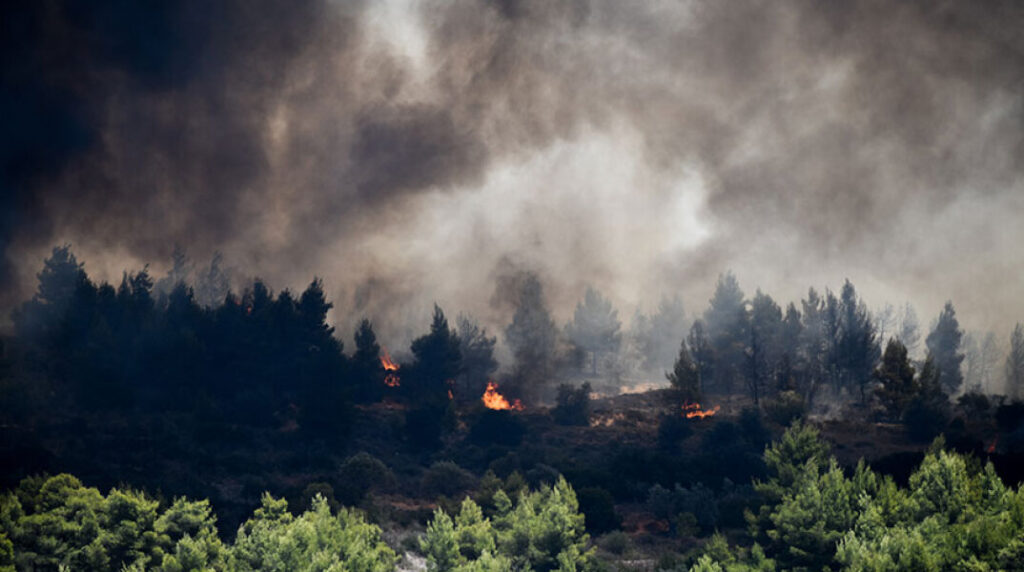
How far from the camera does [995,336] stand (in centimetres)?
18188

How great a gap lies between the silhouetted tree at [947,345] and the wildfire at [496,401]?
81.8 metres

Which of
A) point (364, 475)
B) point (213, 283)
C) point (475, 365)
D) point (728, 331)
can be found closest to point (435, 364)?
point (475, 365)

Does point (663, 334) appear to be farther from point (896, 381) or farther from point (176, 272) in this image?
point (176, 272)

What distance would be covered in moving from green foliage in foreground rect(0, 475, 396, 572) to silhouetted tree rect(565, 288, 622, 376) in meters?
120

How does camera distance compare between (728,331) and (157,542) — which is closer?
(157,542)

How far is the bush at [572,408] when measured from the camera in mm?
100812

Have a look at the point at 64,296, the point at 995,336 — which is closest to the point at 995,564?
the point at 64,296

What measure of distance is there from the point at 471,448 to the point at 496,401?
74.4 ft

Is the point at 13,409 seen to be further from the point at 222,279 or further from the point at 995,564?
the point at 222,279

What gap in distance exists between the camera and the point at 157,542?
42094 mm

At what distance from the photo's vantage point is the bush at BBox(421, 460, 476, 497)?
75.3 meters

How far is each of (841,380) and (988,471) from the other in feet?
255

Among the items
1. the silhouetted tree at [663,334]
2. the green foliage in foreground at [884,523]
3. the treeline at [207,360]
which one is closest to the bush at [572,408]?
the treeline at [207,360]

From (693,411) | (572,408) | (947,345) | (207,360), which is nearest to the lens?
(207,360)
